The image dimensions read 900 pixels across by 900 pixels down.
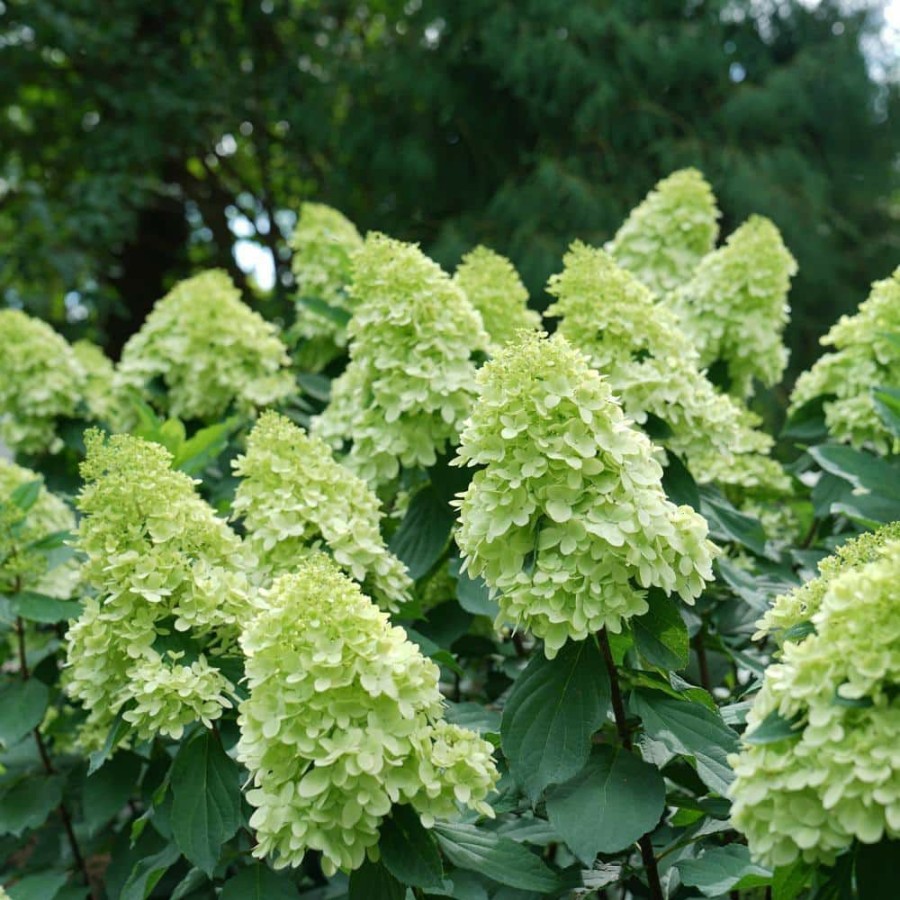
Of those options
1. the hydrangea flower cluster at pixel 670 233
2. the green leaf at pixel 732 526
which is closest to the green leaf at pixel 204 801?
the green leaf at pixel 732 526

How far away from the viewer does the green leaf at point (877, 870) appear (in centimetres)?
125

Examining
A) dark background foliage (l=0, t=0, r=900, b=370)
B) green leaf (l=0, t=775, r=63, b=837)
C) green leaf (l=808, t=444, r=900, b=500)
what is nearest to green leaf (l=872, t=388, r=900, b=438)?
green leaf (l=808, t=444, r=900, b=500)

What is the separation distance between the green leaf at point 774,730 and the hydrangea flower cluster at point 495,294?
4.62 feet

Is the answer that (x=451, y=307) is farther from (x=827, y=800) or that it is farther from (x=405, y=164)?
(x=405, y=164)

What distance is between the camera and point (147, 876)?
1803 mm

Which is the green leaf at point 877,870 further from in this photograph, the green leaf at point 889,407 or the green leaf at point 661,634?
the green leaf at point 889,407

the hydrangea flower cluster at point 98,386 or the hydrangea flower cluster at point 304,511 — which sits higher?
the hydrangea flower cluster at point 304,511

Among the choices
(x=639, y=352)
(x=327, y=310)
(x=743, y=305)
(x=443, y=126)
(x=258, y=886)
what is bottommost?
(x=258, y=886)

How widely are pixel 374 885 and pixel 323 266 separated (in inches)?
88.0

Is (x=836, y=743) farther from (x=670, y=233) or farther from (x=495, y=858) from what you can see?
(x=670, y=233)

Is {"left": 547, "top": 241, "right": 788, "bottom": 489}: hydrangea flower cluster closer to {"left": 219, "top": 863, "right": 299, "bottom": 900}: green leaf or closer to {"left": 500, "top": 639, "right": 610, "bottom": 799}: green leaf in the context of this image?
{"left": 500, "top": 639, "right": 610, "bottom": 799}: green leaf

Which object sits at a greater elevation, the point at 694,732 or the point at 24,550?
the point at 694,732

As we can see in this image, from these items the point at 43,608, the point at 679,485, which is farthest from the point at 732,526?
the point at 43,608

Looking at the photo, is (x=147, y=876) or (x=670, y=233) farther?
(x=670, y=233)
